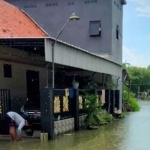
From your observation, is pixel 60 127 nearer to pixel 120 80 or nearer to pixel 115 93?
pixel 115 93

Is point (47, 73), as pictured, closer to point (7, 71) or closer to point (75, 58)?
point (7, 71)

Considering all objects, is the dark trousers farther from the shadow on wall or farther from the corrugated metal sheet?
the shadow on wall

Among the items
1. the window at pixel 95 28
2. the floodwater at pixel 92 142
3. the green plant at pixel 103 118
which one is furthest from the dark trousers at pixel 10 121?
the window at pixel 95 28

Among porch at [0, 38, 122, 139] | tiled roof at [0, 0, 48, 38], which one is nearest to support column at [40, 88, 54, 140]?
porch at [0, 38, 122, 139]

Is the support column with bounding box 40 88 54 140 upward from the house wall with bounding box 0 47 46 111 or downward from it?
downward

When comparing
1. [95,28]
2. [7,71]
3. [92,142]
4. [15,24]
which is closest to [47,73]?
[7,71]

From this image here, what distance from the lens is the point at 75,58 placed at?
14266mm

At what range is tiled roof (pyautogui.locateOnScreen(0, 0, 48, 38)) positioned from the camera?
15783 mm

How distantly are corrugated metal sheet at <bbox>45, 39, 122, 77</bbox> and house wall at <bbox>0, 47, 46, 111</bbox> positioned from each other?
114 inches

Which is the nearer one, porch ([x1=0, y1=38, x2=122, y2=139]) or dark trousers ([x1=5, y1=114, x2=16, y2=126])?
dark trousers ([x1=5, y1=114, x2=16, y2=126])

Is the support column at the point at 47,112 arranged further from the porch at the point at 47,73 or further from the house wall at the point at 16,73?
the house wall at the point at 16,73

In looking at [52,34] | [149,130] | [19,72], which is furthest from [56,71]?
[149,130]

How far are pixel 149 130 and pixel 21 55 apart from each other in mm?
6623

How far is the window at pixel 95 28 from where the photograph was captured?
77.6 ft
